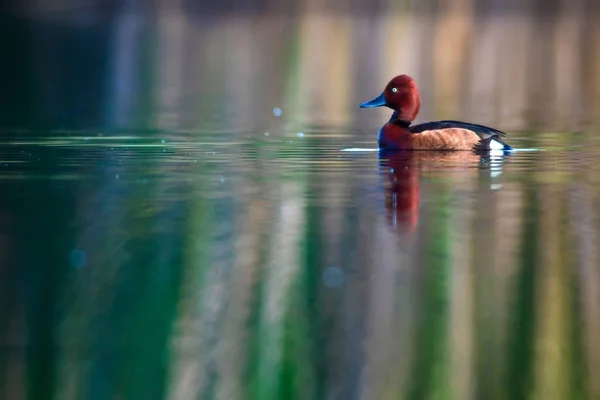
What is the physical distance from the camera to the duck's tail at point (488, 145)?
14.3 m

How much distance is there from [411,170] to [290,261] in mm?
4579

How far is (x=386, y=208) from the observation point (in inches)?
394

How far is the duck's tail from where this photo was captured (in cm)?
1426

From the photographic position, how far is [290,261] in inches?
319

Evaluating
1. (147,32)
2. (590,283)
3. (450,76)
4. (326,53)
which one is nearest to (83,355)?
(590,283)

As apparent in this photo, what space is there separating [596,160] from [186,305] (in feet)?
23.2

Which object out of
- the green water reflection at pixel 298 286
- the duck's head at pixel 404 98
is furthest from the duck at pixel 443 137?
the green water reflection at pixel 298 286

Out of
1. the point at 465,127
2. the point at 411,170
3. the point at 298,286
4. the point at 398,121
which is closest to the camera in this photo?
the point at 298,286

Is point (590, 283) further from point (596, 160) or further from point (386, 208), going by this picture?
point (596, 160)

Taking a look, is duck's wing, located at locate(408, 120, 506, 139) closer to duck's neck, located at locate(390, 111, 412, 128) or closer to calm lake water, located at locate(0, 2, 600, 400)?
calm lake water, located at locate(0, 2, 600, 400)

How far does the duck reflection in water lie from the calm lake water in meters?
0.03

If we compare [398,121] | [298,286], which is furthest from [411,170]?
[298,286]

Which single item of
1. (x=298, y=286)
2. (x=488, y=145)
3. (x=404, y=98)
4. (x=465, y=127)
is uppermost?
(x=404, y=98)

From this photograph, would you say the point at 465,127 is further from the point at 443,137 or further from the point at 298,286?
the point at 298,286
